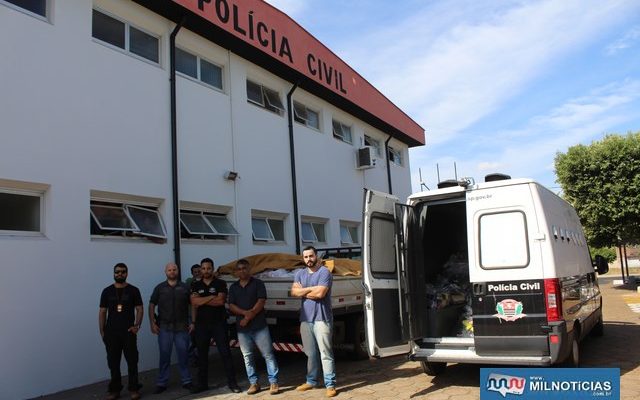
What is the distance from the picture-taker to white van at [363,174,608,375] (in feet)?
18.1

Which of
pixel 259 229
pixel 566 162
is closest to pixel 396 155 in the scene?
pixel 566 162

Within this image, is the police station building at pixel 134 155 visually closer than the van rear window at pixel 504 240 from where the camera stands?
No

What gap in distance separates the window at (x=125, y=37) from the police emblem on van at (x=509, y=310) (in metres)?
7.12

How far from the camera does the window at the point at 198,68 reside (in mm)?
9961

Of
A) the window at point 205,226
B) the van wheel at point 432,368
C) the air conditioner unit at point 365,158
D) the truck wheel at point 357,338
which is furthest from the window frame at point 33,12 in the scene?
the air conditioner unit at point 365,158

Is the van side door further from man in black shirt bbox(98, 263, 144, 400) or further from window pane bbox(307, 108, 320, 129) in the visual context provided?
window pane bbox(307, 108, 320, 129)

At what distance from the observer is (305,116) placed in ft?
46.0

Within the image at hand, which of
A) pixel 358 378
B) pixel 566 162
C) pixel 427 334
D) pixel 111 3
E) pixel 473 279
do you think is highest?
pixel 111 3

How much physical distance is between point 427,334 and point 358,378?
1.21m

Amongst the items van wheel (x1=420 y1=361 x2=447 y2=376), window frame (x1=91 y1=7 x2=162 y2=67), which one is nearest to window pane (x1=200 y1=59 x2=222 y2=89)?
window frame (x1=91 y1=7 x2=162 y2=67)

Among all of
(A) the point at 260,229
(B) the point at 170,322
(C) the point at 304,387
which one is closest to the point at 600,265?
(C) the point at 304,387

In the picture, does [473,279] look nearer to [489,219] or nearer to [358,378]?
[489,219]

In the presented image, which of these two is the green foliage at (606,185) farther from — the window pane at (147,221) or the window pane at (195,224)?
the window pane at (147,221)

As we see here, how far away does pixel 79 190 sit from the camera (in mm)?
7531
